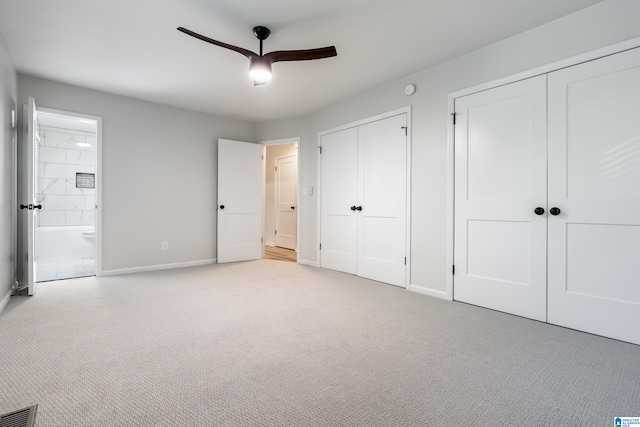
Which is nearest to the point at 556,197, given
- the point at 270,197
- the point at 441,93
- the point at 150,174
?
the point at 441,93

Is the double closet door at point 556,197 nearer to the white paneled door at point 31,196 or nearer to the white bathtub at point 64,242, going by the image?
the white paneled door at point 31,196

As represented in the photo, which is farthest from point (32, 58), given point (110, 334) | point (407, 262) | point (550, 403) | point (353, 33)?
point (550, 403)

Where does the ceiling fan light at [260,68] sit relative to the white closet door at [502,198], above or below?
above

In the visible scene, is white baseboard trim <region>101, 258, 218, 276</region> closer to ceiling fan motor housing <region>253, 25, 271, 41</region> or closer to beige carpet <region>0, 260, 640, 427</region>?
beige carpet <region>0, 260, 640, 427</region>

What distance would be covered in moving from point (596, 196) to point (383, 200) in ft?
6.58

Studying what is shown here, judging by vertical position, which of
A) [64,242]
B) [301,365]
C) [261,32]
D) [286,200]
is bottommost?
[301,365]

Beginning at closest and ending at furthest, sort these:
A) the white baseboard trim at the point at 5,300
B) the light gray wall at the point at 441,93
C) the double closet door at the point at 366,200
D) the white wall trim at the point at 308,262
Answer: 1. the light gray wall at the point at 441,93
2. the white baseboard trim at the point at 5,300
3. the double closet door at the point at 366,200
4. the white wall trim at the point at 308,262

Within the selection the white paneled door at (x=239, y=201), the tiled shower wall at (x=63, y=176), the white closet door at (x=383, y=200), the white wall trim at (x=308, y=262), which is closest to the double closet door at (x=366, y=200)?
the white closet door at (x=383, y=200)

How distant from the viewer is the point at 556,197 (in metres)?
2.42

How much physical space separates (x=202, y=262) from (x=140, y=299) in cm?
188

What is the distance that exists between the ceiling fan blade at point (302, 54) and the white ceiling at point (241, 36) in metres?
0.21

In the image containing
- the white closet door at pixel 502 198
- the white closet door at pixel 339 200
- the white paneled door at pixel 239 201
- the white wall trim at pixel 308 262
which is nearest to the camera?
the white closet door at pixel 502 198

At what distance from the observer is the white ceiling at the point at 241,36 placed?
2.27 metres

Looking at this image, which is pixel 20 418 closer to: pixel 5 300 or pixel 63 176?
pixel 5 300
